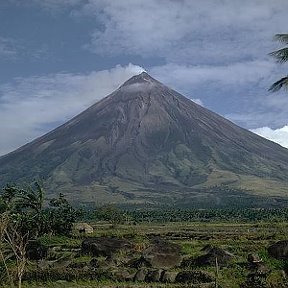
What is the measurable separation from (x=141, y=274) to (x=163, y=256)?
398 centimetres

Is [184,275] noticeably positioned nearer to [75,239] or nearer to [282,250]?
[282,250]

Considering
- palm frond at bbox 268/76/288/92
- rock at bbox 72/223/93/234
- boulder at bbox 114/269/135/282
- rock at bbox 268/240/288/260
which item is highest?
palm frond at bbox 268/76/288/92

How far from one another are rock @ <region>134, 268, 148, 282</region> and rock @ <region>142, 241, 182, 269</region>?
2.48 m

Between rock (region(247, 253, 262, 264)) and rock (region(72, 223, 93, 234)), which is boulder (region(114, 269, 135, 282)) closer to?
rock (region(247, 253, 262, 264))

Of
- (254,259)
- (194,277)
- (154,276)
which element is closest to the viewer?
(194,277)

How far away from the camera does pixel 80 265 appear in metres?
28.9

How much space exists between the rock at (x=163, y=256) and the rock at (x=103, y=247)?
4.44 m

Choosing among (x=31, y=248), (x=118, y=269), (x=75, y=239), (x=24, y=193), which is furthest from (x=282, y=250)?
(x=24, y=193)

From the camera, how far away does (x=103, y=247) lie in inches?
1332

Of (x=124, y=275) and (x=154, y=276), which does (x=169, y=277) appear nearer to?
(x=154, y=276)

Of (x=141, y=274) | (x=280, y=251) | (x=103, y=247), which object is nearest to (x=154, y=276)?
(x=141, y=274)

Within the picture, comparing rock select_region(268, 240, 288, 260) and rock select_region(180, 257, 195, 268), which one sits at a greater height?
rock select_region(268, 240, 288, 260)

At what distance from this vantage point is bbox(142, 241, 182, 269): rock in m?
28.4

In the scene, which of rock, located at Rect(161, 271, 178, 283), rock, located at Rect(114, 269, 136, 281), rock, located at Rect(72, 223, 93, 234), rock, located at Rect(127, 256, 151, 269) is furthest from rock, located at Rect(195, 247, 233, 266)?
rock, located at Rect(72, 223, 93, 234)
